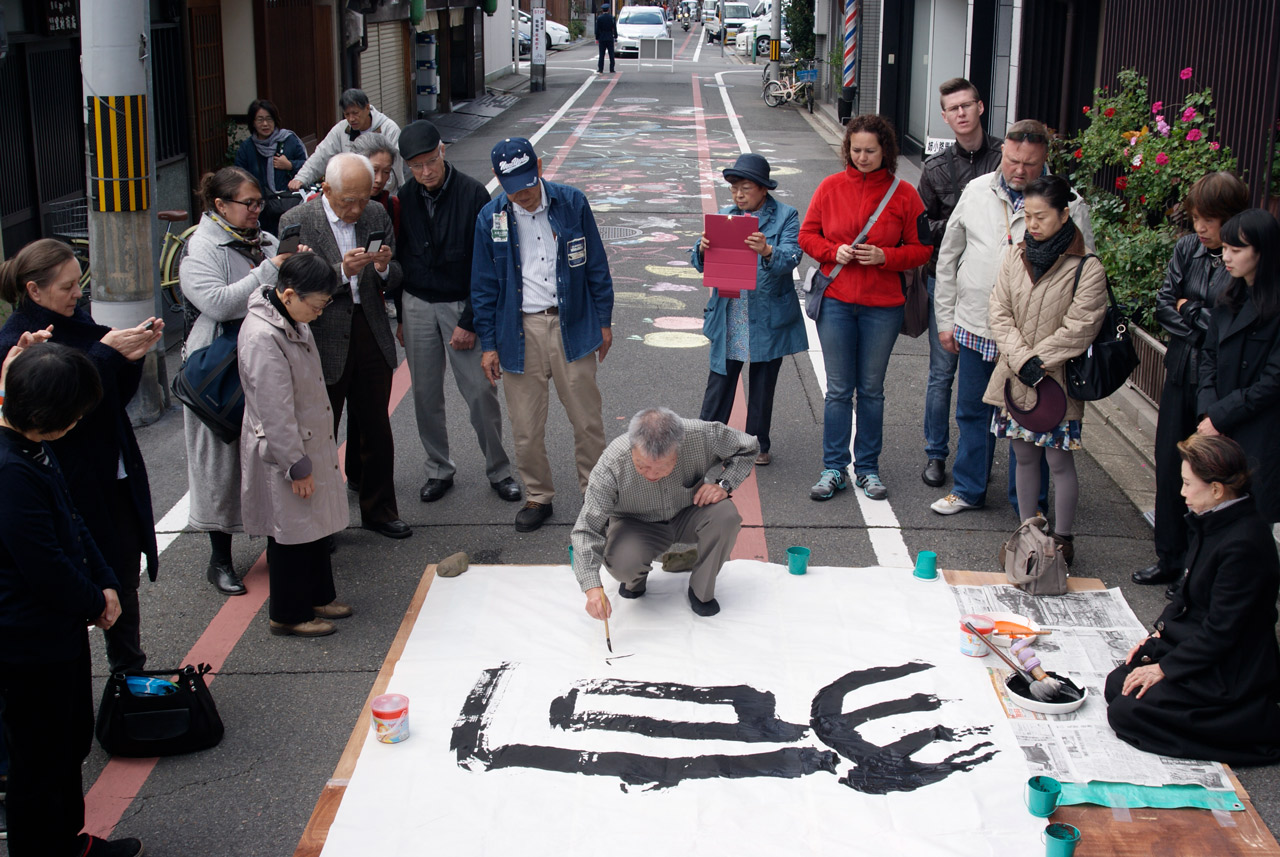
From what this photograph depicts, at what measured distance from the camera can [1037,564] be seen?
17.1 feet

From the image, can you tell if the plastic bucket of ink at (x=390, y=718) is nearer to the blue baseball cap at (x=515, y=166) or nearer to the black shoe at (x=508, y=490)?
the black shoe at (x=508, y=490)

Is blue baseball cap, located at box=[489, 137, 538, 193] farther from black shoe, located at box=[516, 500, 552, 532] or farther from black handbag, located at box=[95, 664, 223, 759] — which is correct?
black handbag, located at box=[95, 664, 223, 759]

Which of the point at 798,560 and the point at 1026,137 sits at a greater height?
the point at 1026,137

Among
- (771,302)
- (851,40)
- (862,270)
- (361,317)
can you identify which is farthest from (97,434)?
(851,40)

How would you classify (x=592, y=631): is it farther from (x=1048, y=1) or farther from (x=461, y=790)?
(x=1048, y=1)

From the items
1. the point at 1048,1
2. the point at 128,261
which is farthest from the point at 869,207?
the point at 1048,1

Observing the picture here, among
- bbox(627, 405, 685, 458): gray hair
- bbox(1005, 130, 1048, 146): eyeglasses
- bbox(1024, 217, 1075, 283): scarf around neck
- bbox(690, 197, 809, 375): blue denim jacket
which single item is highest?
bbox(1005, 130, 1048, 146): eyeglasses

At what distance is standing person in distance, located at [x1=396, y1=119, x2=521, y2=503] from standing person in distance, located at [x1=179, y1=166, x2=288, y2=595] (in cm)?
88

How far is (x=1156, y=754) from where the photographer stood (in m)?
4.13

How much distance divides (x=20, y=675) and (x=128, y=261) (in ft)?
15.2

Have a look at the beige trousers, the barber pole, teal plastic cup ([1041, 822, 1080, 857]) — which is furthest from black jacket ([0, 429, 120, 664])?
the barber pole

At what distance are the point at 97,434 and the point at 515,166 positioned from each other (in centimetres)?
230

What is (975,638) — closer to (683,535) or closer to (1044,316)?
(683,535)

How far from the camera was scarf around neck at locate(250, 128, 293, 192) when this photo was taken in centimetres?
990
